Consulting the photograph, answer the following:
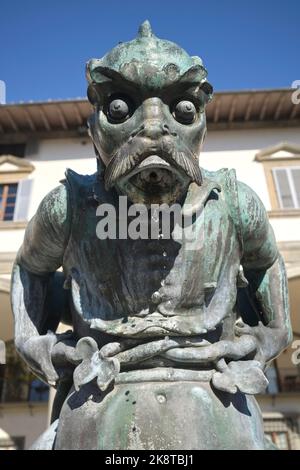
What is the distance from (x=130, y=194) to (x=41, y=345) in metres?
0.52

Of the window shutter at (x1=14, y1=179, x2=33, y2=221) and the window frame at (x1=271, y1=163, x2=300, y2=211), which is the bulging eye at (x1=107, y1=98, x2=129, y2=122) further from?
the window shutter at (x1=14, y1=179, x2=33, y2=221)

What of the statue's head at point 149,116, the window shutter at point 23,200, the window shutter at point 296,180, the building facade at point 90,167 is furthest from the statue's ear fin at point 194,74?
the window shutter at point 296,180

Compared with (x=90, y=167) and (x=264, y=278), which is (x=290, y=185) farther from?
(x=264, y=278)

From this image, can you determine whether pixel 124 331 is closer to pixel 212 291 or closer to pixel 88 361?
pixel 88 361

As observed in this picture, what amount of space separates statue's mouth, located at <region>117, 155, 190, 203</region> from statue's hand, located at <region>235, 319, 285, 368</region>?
46cm

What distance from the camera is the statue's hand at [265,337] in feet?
4.87

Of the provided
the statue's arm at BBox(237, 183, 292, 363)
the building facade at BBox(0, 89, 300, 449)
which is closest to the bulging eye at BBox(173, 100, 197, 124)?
the statue's arm at BBox(237, 183, 292, 363)

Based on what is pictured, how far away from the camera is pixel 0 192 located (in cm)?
1372

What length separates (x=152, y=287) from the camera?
1.37 metres

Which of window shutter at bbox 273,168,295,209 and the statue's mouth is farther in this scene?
window shutter at bbox 273,168,295,209

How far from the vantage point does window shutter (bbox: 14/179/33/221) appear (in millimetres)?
12711

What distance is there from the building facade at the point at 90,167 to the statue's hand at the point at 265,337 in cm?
1088

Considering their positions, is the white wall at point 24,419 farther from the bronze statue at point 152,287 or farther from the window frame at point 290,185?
the bronze statue at point 152,287

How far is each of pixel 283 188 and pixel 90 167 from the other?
4893 millimetres
